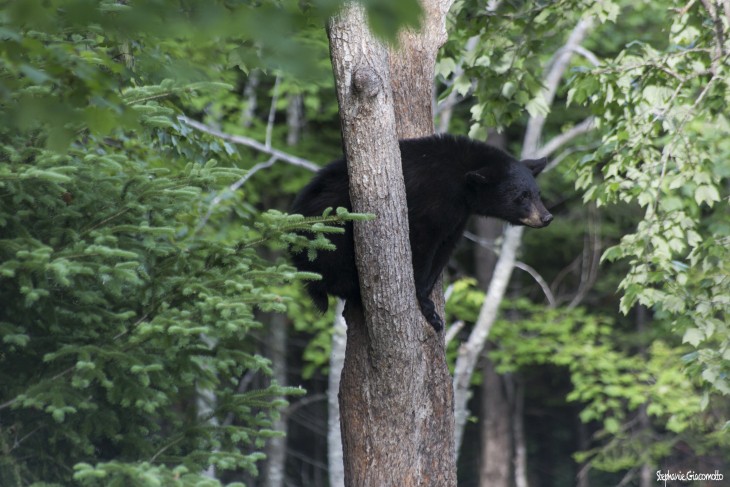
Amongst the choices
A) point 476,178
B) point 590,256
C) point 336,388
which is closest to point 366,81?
point 476,178

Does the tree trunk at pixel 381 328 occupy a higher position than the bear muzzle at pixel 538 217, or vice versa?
the bear muzzle at pixel 538 217

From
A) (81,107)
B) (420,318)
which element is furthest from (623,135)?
(81,107)

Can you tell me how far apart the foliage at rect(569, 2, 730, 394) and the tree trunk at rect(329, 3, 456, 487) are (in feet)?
6.02

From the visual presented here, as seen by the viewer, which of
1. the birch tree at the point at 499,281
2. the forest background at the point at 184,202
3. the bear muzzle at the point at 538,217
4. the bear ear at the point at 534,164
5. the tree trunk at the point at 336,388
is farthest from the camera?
the birch tree at the point at 499,281

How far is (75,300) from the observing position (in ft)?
15.3

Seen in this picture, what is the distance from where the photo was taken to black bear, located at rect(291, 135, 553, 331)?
466 centimetres

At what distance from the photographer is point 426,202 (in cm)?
476

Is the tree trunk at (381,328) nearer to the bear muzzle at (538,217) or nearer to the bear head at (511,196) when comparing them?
the bear head at (511,196)

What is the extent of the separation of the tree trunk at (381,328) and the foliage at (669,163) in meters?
1.84

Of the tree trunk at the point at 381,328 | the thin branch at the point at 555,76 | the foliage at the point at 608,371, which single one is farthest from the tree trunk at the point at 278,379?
the tree trunk at the point at 381,328

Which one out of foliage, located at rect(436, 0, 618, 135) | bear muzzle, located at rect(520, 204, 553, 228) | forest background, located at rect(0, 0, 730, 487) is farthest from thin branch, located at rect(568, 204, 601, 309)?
bear muzzle, located at rect(520, 204, 553, 228)

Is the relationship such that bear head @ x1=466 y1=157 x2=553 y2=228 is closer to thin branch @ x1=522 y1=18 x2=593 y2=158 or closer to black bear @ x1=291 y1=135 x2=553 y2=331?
black bear @ x1=291 y1=135 x2=553 y2=331

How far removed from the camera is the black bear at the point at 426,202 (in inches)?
184

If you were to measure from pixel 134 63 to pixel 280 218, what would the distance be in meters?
1.71
